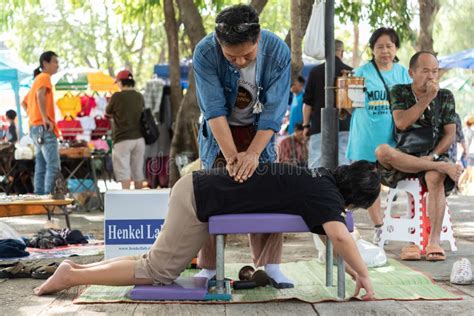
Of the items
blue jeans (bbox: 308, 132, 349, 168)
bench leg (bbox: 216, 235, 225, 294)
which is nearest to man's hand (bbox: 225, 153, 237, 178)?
bench leg (bbox: 216, 235, 225, 294)

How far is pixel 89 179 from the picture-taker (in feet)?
48.4

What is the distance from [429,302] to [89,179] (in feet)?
31.7

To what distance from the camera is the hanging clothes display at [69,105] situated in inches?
814

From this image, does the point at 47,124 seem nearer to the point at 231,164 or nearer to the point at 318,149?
the point at 318,149

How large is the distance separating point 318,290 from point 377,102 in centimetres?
300

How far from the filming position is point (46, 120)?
1260 cm

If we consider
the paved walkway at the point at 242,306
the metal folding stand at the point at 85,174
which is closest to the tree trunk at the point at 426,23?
the metal folding stand at the point at 85,174

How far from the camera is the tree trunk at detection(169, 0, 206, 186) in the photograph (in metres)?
13.7

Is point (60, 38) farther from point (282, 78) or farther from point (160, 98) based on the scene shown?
point (282, 78)

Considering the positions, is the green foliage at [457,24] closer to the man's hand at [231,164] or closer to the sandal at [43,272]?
the sandal at [43,272]

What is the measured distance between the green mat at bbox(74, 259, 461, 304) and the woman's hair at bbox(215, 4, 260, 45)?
5.15 feet

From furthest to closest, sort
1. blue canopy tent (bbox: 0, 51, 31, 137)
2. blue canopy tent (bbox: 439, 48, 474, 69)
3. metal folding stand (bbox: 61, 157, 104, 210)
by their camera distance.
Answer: blue canopy tent (bbox: 439, 48, 474, 69) < blue canopy tent (bbox: 0, 51, 31, 137) < metal folding stand (bbox: 61, 157, 104, 210)

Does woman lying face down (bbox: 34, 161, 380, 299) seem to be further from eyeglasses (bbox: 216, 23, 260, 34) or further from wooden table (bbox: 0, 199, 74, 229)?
wooden table (bbox: 0, 199, 74, 229)

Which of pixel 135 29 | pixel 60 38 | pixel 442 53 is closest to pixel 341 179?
pixel 442 53
